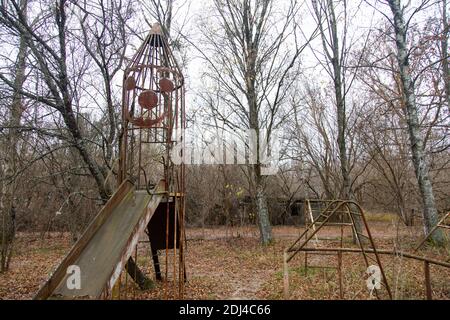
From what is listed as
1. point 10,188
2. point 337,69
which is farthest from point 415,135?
point 10,188

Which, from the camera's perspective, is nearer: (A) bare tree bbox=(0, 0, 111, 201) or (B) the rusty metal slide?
(B) the rusty metal slide

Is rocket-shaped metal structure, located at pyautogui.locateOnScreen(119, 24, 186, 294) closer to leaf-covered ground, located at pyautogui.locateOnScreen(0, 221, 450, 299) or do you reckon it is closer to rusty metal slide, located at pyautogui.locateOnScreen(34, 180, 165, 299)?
rusty metal slide, located at pyautogui.locateOnScreen(34, 180, 165, 299)

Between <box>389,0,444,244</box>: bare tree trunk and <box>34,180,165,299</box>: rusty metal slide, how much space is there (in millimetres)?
7405

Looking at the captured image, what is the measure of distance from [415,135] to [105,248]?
27.7 ft

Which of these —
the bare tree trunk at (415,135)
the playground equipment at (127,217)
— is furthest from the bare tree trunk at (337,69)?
the playground equipment at (127,217)

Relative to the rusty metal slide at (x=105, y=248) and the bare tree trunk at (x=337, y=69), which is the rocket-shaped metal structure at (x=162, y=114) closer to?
the rusty metal slide at (x=105, y=248)

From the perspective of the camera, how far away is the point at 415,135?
852 cm

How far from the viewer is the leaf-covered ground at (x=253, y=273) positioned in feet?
18.2

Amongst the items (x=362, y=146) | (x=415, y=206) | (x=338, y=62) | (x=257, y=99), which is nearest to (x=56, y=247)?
(x=257, y=99)

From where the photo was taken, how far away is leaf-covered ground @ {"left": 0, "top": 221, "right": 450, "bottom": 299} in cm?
556

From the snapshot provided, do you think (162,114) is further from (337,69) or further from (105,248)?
(337,69)

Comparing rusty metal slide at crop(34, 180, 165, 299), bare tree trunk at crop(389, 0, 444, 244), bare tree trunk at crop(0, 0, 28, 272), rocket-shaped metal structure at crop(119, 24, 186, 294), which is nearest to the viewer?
rusty metal slide at crop(34, 180, 165, 299)

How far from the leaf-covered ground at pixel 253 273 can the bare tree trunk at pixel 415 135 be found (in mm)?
868

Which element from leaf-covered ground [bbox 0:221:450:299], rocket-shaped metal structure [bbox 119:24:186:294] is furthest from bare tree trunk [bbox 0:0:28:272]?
rocket-shaped metal structure [bbox 119:24:186:294]
